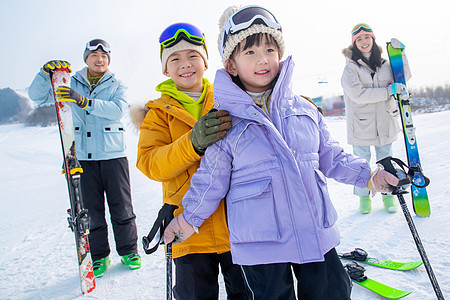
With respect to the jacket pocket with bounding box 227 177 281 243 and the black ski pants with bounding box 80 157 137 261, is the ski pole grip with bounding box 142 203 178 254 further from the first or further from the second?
the black ski pants with bounding box 80 157 137 261

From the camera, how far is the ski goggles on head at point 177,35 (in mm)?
1678

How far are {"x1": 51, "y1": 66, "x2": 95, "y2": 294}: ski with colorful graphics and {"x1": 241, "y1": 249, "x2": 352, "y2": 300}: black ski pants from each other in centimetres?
184

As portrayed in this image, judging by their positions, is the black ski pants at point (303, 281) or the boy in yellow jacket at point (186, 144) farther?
the boy in yellow jacket at point (186, 144)

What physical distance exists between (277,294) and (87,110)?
2.38 m

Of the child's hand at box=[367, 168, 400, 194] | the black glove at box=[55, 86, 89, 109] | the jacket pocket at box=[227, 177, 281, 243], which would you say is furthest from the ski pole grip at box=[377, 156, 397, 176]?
the black glove at box=[55, 86, 89, 109]

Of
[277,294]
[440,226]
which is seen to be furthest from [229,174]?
[440,226]

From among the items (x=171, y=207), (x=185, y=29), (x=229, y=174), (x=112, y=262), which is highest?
(x=185, y=29)

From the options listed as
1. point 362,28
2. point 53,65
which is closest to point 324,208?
point 53,65

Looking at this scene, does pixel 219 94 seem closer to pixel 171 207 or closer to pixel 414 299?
pixel 171 207

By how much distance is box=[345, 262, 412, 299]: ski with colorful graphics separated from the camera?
1.91 meters

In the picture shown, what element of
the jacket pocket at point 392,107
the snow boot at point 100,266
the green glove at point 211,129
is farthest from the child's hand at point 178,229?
the jacket pocket at point 392,107

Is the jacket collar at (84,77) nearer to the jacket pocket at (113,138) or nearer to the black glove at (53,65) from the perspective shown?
the black glove at (53,65)

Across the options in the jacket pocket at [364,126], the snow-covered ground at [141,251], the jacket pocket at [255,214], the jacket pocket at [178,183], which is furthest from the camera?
the jacket pocket at [364,126]

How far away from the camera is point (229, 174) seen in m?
1.40
